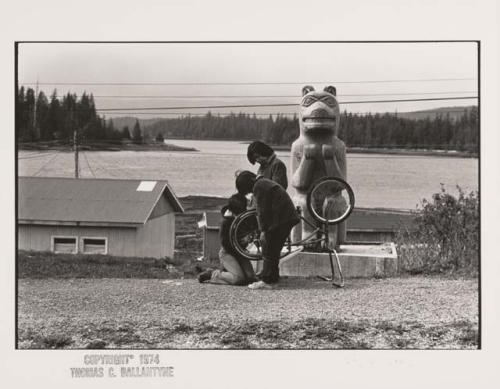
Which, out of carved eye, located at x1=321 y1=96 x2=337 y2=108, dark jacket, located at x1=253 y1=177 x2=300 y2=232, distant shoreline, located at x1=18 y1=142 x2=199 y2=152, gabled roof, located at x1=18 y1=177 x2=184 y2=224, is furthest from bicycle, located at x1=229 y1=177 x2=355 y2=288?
distant shoreline, located at x1=18 y1=142 x2=199 y2=152

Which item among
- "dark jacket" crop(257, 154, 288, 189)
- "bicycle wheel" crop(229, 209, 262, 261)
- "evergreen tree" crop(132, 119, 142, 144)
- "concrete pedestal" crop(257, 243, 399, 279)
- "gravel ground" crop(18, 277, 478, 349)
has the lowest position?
"gravel ground" crop(18, 277, 478, 349)

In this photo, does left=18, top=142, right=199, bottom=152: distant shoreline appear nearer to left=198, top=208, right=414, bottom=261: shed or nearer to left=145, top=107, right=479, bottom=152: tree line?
left=145, top=107, right=479, bottom=152: tree line

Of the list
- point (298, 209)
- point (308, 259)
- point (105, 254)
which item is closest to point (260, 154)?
point (298, 209)

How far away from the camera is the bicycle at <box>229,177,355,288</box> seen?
10617 millimetres

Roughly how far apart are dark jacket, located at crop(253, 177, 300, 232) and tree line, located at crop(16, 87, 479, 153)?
179cm

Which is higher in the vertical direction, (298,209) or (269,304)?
(298,209)

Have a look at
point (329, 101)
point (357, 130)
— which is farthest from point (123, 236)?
point (357, 130)

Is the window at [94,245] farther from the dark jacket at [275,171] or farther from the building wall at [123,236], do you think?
the dark jacket at [275,171]

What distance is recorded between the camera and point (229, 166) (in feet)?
39.1

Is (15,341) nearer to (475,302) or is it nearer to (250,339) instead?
(250,339)

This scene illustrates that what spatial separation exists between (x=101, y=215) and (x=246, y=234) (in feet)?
7.30

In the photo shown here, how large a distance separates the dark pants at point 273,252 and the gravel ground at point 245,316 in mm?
252

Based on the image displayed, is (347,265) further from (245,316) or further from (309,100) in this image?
(245,316)
